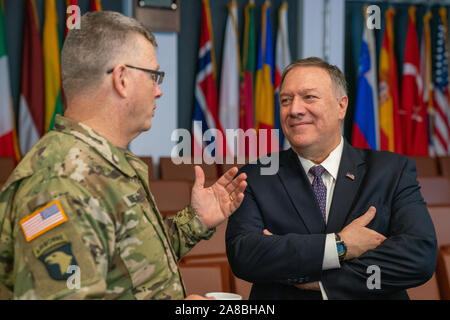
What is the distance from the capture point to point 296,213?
1.93 meters

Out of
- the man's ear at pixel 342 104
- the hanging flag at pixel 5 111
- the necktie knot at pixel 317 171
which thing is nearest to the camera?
the necktie knot at pixel 317 171

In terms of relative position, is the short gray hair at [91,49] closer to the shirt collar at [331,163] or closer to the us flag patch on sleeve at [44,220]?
the us flag patch on sleeve at [44,220]

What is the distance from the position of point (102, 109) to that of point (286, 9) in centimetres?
632

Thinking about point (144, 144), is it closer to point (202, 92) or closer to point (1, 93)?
point (202, 92)

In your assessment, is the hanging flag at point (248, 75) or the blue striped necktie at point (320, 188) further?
the hanging flag at point (248, 75)

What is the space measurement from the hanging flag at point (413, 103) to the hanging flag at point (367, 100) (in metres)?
0.59

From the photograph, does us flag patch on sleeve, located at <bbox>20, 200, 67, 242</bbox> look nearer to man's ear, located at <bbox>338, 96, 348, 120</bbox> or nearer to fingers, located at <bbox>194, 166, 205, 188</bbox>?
fingers, located at <bbox>194, 166, 205, 188</bbox>

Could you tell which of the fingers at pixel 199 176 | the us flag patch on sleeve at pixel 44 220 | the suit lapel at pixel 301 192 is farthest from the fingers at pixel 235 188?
the us flag patch on sleeve at pixel 44 220

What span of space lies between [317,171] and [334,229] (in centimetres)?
26

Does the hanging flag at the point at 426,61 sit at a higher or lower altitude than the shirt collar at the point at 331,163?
higher

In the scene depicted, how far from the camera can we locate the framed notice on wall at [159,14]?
20.2 ft

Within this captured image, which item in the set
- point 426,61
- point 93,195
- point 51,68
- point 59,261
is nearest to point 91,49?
point 93,195

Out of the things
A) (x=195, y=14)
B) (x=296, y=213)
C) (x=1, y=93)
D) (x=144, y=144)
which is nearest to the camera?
(x=296, y=213)
